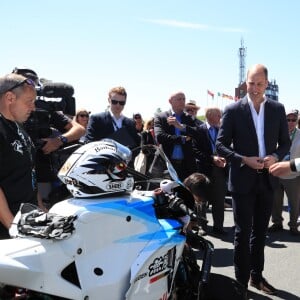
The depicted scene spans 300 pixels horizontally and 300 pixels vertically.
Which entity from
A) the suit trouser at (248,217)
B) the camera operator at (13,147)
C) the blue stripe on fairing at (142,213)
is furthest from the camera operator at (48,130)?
the suit trouser at (248,217)

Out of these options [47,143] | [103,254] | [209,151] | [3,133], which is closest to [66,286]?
[103,254]

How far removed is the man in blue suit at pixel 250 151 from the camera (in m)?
3.97

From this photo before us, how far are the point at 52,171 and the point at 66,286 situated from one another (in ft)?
6.04

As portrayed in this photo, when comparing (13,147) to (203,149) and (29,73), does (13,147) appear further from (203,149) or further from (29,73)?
(203,149)

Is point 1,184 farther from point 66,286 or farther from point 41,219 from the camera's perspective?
point 66,286

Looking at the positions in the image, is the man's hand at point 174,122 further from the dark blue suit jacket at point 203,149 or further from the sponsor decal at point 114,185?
the sponsor decal at point 114,185

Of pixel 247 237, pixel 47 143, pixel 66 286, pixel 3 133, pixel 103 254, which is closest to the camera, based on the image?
pixel 66 286

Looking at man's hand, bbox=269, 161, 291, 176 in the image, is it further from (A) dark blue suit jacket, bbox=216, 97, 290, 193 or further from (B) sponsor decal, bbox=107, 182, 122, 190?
(B) sponsor decal, bbox=107, 182, 122, 190

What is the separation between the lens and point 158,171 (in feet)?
9.71

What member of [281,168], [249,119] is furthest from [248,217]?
[249,119]

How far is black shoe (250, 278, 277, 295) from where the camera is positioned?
4.22 metres

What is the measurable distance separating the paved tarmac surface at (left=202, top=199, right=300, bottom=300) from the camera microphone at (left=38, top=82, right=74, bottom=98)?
83.7 inches

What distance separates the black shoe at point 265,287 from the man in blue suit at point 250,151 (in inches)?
12.4

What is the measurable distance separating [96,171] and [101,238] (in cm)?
37
